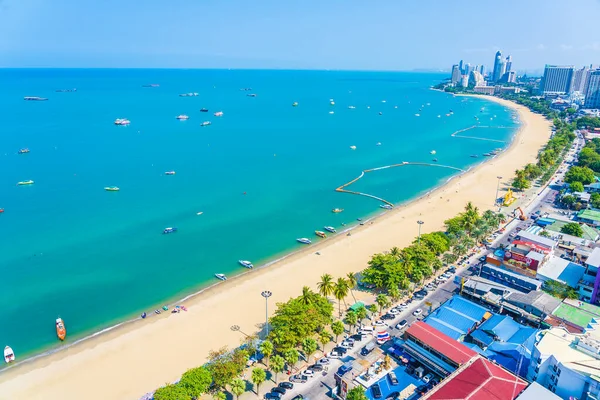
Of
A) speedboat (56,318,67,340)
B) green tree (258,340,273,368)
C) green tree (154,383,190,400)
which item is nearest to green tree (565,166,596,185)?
green tree (258,340,273,368)

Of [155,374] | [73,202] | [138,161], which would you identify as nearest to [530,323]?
[155,374]

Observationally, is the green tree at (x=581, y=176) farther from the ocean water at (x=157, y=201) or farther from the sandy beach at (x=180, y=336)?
the sandy beach at (x=180, y=336)

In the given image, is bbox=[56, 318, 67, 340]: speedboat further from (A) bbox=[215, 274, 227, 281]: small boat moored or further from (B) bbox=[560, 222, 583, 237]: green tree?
(B) bbox=[560, 222, 583, 237]: green tree

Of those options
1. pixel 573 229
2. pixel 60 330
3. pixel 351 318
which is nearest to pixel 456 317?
pixel 351 318

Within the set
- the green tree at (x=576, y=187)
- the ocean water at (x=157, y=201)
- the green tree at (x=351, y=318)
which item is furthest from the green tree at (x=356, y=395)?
the green tree at (x=576, y=187)

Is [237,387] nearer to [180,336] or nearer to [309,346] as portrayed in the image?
[309,346]

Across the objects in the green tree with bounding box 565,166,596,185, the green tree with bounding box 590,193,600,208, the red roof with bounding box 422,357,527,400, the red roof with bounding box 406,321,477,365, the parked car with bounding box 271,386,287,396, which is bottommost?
the parked car with bounding box 271,386,287,396
